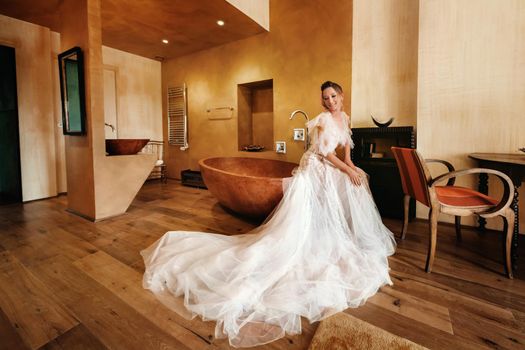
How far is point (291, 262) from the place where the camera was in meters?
1.57

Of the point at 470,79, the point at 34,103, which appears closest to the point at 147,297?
the point at 470,79

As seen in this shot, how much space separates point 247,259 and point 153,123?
495 cm

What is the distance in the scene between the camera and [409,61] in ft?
9.78

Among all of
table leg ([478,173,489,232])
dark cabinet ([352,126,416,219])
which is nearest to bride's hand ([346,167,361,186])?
dark cabinet ([352,126,416,219])

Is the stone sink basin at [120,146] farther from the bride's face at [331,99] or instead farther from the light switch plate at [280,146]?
the bride's face at [331,99]

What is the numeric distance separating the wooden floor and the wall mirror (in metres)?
1.20

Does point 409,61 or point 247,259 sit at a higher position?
point 409,61

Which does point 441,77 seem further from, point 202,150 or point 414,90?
point 202,150

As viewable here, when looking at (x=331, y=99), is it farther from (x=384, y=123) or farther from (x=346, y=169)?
(x=384, y=123)

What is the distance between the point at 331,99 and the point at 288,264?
1275 mm

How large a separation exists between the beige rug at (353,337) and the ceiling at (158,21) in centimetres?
364

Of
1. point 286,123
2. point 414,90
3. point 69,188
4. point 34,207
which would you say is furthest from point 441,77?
point 34,207

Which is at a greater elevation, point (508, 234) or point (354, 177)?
point (354, 177)

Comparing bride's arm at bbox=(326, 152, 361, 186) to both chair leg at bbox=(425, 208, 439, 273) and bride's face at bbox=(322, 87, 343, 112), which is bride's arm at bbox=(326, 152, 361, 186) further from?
chair leg at bbox=(425, 208, 439, 273)
